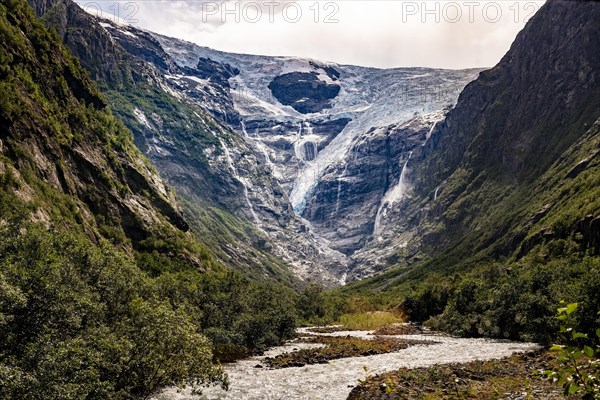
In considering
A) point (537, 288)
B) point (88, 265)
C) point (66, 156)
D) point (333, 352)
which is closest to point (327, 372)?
point (333, 352)

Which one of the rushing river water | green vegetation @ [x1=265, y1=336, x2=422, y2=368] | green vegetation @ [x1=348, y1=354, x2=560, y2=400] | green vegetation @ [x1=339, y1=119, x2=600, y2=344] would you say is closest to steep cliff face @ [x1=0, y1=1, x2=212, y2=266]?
the rushing river water

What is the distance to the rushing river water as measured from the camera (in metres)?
45.8

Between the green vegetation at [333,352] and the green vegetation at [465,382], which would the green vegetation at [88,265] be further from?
the green vegetation at [465,382]

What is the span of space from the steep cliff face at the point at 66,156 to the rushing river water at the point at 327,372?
4108cm

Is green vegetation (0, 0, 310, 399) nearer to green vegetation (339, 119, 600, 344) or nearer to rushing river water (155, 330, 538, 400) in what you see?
rushing river water (155, 330, 538, 400)

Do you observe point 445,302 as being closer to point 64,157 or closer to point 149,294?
point 149,294

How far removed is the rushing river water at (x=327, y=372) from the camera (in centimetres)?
4584

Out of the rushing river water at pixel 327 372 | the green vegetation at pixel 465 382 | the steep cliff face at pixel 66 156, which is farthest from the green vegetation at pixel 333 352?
the steep cliff face at pixel 66 156

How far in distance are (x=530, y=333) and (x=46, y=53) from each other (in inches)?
5569

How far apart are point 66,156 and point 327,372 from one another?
91.1 metres

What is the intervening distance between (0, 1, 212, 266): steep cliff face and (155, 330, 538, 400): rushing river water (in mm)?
41078

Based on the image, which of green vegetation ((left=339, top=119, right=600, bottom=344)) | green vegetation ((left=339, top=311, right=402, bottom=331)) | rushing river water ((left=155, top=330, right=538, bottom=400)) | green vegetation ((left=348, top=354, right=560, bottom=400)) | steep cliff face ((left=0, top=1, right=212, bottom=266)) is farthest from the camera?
green vegetation ((left=339, top=311, right=402, bottom=331))

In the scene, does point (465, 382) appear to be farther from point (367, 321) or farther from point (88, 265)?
point (367, 321)

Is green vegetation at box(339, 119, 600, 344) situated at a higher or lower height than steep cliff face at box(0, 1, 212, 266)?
lower
